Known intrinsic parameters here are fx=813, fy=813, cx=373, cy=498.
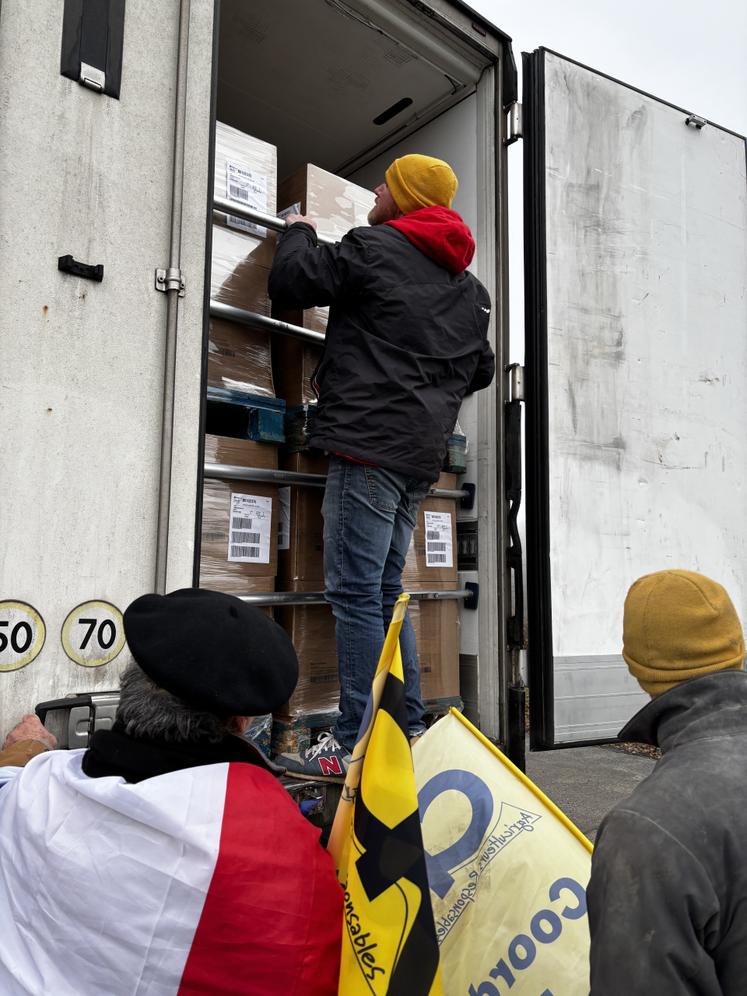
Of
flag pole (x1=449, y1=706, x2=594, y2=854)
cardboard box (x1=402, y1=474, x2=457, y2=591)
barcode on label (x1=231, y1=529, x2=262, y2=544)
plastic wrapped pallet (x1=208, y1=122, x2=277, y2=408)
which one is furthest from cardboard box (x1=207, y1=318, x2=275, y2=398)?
flag pole (x1=449, y1=706, x2=594, y2=854)

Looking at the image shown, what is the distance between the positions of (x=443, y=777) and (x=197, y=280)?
4.77ft

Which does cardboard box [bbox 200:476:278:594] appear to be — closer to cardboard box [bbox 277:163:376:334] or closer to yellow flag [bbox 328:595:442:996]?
cardboard box [bbox 277:163:376:334]

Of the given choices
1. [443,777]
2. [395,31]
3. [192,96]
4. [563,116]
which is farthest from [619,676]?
[395,31]

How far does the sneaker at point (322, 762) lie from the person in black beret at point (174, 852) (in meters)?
1.02

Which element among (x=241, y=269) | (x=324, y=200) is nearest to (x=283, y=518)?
(x=241, y=269)

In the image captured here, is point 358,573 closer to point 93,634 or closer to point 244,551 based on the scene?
point 244,551

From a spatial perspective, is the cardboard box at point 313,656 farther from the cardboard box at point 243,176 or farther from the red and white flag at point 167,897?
the red and white flag at point 167,897

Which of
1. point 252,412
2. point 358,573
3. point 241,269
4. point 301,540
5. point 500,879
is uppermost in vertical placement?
point 241,269

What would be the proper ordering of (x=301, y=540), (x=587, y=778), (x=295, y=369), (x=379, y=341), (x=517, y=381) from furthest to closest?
(x=587, y=778) < (x=517, y=381) < (x=295, y=369) < (x=301, y=540) < (x=379, y=341)

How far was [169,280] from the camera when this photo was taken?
7.20 ft

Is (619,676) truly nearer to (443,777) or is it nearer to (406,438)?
(406,438)

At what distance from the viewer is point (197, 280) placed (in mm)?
2256

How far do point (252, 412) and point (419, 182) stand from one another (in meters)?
1.01

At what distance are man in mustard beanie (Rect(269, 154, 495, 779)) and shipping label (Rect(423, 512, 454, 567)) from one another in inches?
14.7
